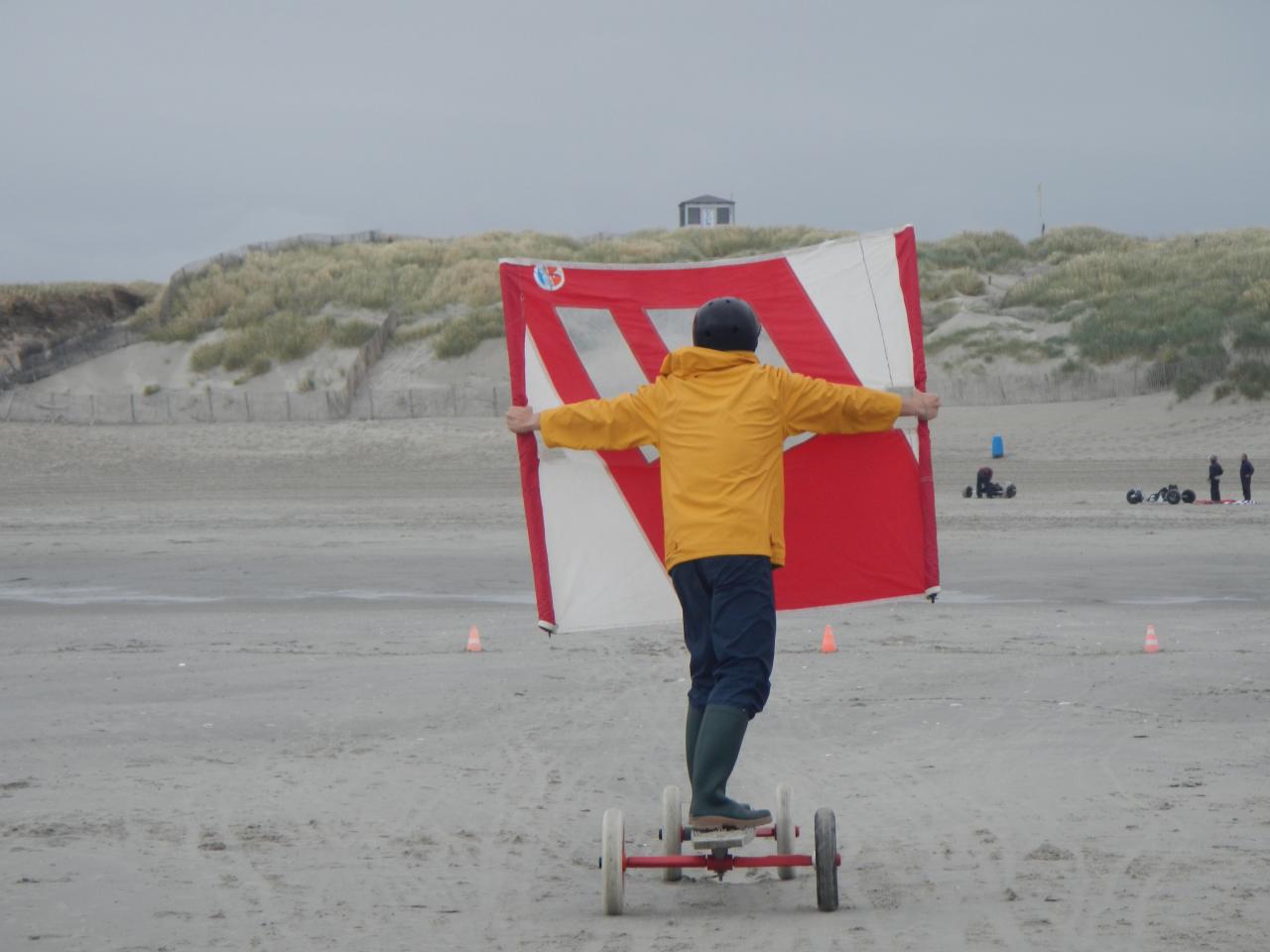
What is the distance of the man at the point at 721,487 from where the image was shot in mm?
5160

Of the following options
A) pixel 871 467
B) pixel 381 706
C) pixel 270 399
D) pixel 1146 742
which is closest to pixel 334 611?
pixel 381 706

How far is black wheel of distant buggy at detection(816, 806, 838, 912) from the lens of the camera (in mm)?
5055

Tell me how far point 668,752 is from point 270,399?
33104 millimetres

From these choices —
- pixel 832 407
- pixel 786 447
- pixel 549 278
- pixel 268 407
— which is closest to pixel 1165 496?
pixel 786 447

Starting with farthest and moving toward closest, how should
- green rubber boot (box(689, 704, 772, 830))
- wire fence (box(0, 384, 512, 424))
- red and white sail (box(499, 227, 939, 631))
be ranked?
wire fence (box(0, 384, 512, 424)) → red and white sail (box(499, 227, 939, 631)) → green rubber boot (box(689, 704, 772, 830))

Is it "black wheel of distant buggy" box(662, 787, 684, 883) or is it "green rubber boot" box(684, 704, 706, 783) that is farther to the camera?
"black wheel of distant buggy" box(662, 787, 684, 883)

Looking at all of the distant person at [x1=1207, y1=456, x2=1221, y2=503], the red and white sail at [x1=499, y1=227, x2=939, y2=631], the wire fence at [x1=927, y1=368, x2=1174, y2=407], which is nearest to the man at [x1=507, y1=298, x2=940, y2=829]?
the red and white sail at [x1=499, y1=227, x2=939, y2=631]

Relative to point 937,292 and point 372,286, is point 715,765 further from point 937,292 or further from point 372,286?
point 372,286

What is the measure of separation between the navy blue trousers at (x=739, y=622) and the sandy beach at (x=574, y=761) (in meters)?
0.72

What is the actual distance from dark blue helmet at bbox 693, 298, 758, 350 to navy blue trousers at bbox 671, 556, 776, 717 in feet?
2.36

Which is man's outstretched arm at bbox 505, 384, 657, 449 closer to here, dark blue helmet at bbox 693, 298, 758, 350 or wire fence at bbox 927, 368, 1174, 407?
dark blue helmet at bbox 693, 298, 758, 350

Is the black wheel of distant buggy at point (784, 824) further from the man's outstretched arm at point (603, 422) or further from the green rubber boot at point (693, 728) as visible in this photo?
the man's outstretched arm at point (603, 422)

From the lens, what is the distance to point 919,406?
18.6 feet

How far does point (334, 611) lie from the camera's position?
1462 centimetres
